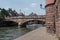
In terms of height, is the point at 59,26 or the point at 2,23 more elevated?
the point at 59,26

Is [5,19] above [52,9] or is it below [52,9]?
below

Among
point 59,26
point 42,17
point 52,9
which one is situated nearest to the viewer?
point 59,26

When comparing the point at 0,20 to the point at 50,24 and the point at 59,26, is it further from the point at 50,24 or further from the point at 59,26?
the point at 59,26

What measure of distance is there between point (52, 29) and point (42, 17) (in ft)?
175

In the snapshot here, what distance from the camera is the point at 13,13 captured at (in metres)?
128

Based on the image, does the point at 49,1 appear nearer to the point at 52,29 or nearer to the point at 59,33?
the point at 52,29

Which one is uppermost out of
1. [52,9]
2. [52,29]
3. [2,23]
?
[52,9]

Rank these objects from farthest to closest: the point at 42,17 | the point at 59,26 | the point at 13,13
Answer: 1. the point at 13,13
2. the point at 42,17
3. the point at 59,26

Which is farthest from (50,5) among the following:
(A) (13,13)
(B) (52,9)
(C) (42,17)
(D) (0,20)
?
(A) (13,13)

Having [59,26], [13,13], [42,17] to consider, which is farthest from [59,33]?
[13,13]

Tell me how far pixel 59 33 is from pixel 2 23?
233ft

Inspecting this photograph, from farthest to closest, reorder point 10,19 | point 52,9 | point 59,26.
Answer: point 10,19 → point 52,9 → point 59,26

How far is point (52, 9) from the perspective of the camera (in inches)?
882

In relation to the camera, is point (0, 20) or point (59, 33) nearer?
point (59, 33)
